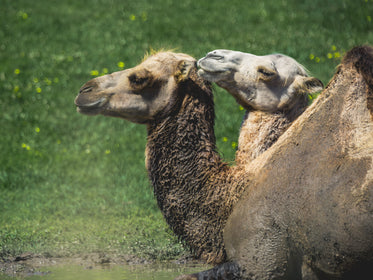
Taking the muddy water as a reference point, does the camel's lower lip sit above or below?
above

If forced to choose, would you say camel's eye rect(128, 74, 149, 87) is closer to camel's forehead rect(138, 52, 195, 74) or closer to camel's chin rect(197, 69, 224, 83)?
camel's forehead rect(138, 52, 195, 74)

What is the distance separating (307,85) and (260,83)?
382 mm

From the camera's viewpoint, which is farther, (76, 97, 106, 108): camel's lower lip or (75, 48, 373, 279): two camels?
(76, 97, 106, 108): camel's lower lip

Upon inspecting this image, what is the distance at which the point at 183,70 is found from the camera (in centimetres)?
522

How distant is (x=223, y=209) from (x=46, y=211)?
4260 millimetres

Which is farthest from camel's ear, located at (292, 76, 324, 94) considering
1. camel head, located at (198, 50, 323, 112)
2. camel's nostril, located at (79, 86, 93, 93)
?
camel's nostril, located at (79, 86, 93, 93)

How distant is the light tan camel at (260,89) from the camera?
5.23 meters

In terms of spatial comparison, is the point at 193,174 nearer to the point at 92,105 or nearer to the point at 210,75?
the point at 210,75

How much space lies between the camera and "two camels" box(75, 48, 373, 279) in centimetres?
411

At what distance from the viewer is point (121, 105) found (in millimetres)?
5262

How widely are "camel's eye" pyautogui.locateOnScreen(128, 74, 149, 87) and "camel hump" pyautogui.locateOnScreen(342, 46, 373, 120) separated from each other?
1.58 m

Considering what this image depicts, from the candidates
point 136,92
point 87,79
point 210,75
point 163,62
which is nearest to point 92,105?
point 136,92

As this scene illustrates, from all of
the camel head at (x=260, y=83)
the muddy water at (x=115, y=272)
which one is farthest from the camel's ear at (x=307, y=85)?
the muddy water at (x=115, y=272)

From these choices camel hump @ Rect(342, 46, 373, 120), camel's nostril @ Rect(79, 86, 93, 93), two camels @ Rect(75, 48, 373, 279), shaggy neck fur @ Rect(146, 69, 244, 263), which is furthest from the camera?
camel's nostril @ Rect(79, 86, 93, 93)
